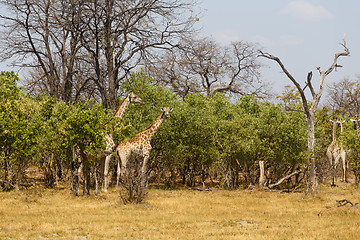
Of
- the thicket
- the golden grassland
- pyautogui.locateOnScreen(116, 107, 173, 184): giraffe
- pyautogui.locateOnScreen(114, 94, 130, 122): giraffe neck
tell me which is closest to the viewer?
the golden grassland

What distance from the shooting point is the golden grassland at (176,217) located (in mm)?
9438

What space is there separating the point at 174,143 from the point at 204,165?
293 cm

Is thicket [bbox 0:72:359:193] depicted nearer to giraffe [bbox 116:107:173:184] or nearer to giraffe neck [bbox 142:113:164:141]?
giraffe [bbox 116:107:173:184]

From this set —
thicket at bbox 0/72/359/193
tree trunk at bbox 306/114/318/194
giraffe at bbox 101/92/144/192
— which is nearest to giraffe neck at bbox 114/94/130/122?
giraffe at bbox 101/92/144/192

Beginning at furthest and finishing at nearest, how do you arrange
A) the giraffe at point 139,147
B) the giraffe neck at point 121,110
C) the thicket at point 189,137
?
1. the giraffe neck at point 121,110
2. the giraffe at point 139,147
3. the thicket at point 189,137

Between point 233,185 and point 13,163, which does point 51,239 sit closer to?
point 13,163

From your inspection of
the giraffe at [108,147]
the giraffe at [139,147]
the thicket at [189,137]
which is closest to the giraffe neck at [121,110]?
the giraffe at [108,147]

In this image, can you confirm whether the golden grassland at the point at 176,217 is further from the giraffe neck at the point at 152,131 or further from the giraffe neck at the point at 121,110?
the giraffe neck at the point at 121,110

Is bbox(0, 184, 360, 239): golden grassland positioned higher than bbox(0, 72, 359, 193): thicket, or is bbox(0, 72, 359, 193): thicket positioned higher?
bbox(0, 72, 359, 193): thicket

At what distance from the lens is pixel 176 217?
1146cm

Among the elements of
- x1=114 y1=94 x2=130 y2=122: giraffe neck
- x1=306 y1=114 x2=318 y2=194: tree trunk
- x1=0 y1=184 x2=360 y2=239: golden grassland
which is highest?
x1=114 y1=94 x2=130 y2=122: giraffe neck

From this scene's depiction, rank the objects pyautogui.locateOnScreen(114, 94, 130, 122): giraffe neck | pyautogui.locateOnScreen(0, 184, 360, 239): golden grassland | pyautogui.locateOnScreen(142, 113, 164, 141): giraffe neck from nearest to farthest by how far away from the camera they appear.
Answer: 1. pyautogui.locateOnScreen(0, 184, 360, 239): golden grassland
2. pyautogui.locateOnScreen(114, 94, 130, 122): giraffe neck
3. pyautogui.locateOnScreen(142, 113, 164, 141): giraffe neck

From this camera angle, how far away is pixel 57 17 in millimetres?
23672

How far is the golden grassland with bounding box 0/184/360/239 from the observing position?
9.44 metres
